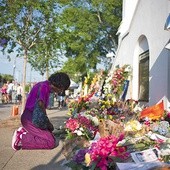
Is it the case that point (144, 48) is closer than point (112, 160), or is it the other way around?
point (112, 160)

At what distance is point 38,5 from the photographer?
1480 cm

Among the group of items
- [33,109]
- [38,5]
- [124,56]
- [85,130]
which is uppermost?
[38,5]

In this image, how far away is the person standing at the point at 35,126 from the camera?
15.0 feet

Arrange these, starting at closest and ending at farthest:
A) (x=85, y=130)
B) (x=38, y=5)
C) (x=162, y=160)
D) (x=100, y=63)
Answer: (x=162, y=160)
(x=85, y=130)
(x=38, y=5)
(x=100, y=63)

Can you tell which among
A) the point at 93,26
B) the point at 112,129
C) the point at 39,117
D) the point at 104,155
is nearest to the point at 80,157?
the point at 104,155

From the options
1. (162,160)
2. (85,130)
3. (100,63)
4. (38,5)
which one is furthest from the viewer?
(100,63)

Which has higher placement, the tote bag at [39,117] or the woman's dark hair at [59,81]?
the woman's dark hair at [59,81]

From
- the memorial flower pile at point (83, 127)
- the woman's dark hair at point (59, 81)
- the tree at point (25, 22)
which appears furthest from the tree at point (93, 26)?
the woman's dark hair at point (59, 81)

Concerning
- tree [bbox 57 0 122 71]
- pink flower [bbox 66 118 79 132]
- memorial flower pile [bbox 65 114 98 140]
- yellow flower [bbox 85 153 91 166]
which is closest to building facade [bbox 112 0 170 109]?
memorial flower pile [bbox 65 114 98 140]

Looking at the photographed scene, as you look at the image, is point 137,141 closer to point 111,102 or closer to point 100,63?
point 111,102

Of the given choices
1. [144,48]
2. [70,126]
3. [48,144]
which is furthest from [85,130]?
[144,48]

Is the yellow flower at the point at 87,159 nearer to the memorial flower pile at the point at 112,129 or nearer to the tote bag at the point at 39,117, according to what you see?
the memorial flower pile at the point at 112,129

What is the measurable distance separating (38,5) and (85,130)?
9.12 m

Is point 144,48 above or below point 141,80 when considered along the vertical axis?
above
